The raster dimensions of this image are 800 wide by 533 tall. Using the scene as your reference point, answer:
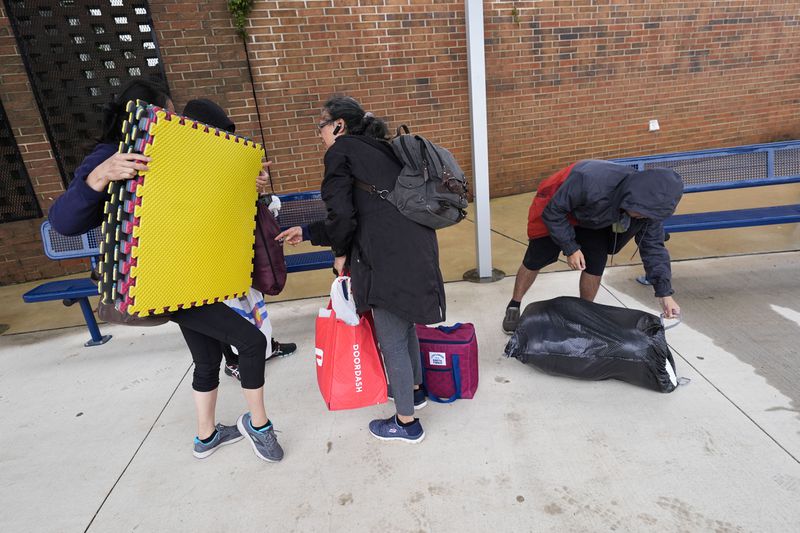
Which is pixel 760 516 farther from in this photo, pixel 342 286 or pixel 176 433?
pixel 176 433

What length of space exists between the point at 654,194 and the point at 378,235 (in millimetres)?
1427

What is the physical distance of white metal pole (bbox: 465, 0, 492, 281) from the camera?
3257 mm

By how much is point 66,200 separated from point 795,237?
552 centimetres

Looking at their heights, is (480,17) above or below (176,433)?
above

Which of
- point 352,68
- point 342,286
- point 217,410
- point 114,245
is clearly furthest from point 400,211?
point 352,68

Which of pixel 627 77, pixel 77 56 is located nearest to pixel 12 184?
pixel 77 56

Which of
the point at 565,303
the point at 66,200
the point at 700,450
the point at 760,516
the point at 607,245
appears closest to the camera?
the point at 66,200

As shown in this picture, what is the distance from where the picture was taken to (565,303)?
238cm

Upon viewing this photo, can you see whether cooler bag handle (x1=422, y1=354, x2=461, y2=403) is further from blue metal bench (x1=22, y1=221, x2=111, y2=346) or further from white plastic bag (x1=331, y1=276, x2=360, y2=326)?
blue metal bench (x1=22, y1=221, x2=111, y2=346)

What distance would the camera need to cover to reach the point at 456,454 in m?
1.93

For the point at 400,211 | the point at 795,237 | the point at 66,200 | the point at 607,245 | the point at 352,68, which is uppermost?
the point at 352,68

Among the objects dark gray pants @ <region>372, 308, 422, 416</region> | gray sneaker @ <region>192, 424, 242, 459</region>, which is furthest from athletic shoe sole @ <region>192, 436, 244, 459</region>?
dark gray pants @ <region>372, 308, 422, 416</region>

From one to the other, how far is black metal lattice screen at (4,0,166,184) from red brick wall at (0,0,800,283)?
14 centimetres

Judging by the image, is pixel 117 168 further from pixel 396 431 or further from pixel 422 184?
pixel 396 431
